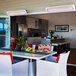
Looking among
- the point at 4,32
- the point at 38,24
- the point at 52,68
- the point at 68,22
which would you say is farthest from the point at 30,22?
the point at 52,68

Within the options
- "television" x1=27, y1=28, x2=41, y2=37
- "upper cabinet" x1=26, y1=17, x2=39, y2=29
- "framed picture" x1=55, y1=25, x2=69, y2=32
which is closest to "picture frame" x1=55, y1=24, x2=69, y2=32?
"framed picture" x1=55, y1=25, x2=69, y2=32

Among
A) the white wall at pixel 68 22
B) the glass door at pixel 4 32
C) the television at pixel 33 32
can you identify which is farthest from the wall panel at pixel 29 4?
the white wall at pixel 68 22

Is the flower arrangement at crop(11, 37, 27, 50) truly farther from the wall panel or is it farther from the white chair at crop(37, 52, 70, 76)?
the wall panel

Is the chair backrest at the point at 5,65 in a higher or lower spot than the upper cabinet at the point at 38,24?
lower

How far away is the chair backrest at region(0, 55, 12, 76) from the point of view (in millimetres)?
2848

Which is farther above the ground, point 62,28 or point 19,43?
point 62,28

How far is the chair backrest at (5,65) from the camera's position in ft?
9.34

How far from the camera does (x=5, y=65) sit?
9.56 ft

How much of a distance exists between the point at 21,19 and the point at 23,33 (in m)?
0.97

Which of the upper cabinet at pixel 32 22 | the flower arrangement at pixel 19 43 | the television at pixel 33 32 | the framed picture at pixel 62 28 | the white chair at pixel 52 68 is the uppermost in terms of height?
the upper cabinet at pixel 32 22

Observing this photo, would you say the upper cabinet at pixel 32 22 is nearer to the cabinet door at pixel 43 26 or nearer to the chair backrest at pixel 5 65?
the cabinet door at pixel 43 26

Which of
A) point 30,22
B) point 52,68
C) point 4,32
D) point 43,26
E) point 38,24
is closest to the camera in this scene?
point 52,68

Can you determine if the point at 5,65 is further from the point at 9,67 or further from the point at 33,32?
the point at 33,32

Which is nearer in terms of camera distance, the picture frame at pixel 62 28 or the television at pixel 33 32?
the television at pixel 33 32
